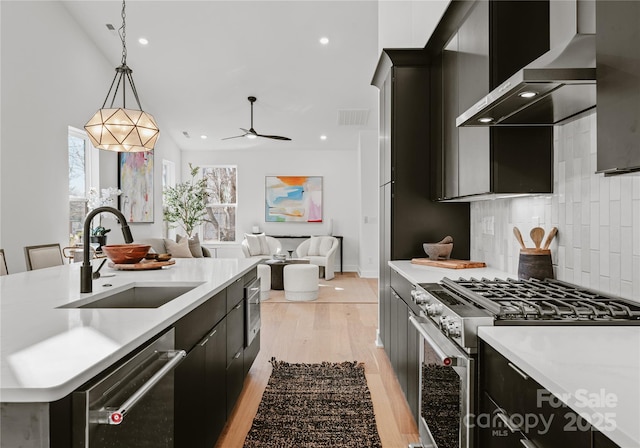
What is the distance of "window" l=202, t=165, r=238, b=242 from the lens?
9414 mm

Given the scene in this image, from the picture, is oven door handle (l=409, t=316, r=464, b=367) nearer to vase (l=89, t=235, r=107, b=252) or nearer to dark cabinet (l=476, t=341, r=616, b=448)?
dark cabinet (l=476, t=341, r=616, b=448)

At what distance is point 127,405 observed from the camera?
0.95 meters

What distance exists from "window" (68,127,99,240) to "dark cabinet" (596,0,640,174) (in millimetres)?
5682

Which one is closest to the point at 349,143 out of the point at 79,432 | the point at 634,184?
the point at 634,184

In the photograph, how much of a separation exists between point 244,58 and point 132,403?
5723mm

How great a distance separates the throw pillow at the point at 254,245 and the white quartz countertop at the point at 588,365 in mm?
7127

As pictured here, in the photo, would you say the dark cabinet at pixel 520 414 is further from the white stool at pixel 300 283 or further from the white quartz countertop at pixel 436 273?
the white stool at pixel 300 283

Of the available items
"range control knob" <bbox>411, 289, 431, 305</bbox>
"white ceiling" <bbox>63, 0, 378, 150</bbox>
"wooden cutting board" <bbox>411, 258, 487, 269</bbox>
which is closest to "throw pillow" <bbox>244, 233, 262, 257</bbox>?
"white ceiling" <bbox>63, 0, 378, 150</bbox>

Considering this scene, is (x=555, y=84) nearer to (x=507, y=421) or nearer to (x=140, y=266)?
(x=507, y=421)

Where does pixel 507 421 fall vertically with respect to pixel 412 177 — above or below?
below

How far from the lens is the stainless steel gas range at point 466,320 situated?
4.21 ft

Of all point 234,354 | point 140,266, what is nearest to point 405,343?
point 234,354

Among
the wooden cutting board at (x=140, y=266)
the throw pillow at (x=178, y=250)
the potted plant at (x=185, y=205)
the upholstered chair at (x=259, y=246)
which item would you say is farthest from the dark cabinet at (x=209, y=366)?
the potted plant at (x=185, y=205)

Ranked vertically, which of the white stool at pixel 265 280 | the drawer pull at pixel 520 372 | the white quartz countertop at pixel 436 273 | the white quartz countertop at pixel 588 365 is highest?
the white quartz countertop at pixel 436 273
